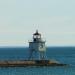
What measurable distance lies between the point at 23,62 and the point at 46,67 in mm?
6343

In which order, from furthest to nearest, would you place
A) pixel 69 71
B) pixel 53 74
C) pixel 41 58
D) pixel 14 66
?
pixel 41 58 → pixel 14 66 → pixel 69 71 → pixel 53 74

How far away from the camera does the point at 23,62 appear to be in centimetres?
10800

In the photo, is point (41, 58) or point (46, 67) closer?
point (46, 67)

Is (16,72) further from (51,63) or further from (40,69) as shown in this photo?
(51,63)

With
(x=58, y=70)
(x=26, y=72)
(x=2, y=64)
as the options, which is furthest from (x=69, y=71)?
(x=2, y=64)

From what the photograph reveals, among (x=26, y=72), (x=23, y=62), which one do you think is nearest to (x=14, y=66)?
(x=23, y=62)

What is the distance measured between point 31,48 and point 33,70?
25.1 ft

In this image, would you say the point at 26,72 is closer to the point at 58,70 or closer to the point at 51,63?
the point at 58,70

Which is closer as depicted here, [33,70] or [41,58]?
[33,70]

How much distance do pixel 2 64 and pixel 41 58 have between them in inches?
351

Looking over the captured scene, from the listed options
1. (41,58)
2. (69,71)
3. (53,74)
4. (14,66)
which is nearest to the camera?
(53,74)

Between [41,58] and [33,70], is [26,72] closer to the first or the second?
[33,70]

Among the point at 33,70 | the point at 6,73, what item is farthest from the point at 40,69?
the point at 6,73

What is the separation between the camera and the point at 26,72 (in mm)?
95250
